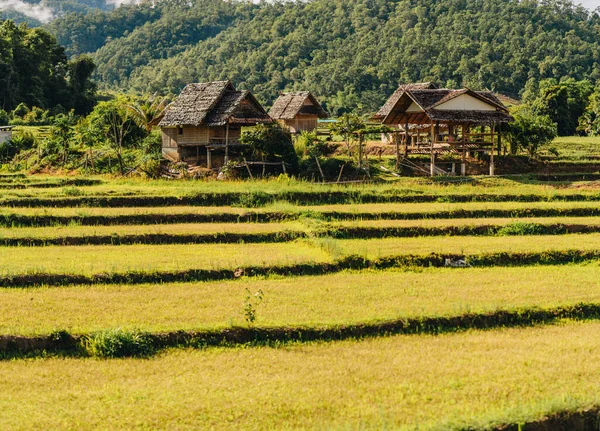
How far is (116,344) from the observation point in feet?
33.6

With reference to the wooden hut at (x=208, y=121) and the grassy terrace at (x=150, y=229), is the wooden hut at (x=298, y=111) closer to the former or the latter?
the wooden hut at (x=208, y=121)

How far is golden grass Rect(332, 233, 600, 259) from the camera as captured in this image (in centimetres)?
1621

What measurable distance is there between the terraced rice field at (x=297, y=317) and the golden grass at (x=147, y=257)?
2.8 inches

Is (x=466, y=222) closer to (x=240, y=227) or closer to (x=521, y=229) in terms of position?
(x=521, y=229)

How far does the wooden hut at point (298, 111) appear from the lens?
41656 mm

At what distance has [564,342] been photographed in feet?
35.1

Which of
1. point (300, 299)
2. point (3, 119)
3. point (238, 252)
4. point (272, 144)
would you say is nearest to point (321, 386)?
point (300, 299)

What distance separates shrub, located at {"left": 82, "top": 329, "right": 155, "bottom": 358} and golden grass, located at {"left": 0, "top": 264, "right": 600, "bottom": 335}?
0.32 metres

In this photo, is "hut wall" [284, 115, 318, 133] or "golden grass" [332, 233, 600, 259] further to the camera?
"hut wall" [284, 115, 318, 133]

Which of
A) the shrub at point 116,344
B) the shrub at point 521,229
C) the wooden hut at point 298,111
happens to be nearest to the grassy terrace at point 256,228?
the shrub at point 521,229

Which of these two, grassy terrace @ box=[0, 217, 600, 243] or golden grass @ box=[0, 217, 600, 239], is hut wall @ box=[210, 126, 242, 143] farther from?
golden grass @ box=[0, 217, 600, 239]

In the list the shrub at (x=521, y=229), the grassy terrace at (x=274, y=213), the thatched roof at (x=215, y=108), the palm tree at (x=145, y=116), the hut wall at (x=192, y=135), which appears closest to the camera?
the shrub at (x=521, y=229)

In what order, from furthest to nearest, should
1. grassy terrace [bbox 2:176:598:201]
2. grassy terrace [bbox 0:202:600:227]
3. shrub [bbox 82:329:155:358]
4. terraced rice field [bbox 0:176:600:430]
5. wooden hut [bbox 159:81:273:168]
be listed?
wooden hut [bbox 159:81:273:168], grassy terrace [bbox 2:176:598:201], grassy terrace [bbox 0:202:600:227], shrub [bbox 82:329:155:358], terraced rice field [bbox 0:176:600:430]

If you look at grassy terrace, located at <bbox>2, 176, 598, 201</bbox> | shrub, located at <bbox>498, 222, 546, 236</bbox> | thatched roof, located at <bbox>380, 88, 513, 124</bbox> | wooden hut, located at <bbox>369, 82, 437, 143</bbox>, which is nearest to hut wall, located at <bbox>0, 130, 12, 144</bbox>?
grassy terrace, located at <bbox>2, 176, 598, 201</bbox>
